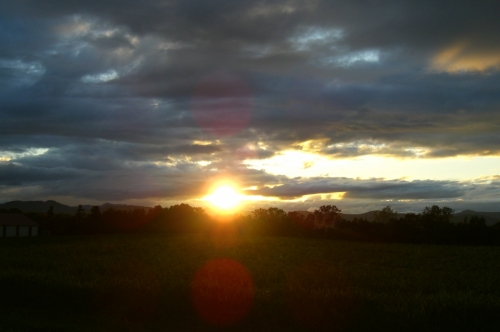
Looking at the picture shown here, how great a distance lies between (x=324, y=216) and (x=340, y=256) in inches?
2244

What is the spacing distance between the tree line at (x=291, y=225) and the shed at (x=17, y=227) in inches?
69.3

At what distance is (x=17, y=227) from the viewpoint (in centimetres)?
8444

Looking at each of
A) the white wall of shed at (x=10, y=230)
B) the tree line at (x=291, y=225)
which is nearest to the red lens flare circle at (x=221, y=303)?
the tree line at (x=291, y=225)

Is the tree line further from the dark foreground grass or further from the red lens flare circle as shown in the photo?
the red lens flare circle

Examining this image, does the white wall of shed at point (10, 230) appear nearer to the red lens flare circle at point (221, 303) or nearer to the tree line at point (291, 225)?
the tree line at point (291, 225)

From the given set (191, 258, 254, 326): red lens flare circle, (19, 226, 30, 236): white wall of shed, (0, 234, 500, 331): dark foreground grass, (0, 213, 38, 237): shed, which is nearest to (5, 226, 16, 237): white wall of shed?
(0, 213, 38, 237): shed

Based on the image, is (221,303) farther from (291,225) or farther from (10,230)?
(10,230)

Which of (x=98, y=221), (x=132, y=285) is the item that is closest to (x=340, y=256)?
(x=132, y=285)

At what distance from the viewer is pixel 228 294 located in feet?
42.9

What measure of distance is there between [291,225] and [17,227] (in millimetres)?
52163

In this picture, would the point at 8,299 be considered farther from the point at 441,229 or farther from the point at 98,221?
the point at 98,221

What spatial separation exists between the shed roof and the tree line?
6.37ft

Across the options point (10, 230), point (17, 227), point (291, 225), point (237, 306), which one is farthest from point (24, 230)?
point (237, 306)

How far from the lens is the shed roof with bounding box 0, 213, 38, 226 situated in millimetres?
84438
